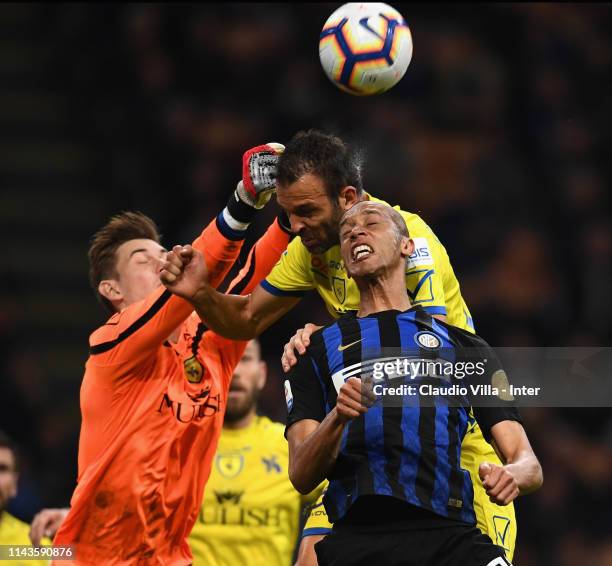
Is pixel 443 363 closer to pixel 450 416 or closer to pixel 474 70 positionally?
pixel 450 416

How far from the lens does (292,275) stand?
16.5 ft

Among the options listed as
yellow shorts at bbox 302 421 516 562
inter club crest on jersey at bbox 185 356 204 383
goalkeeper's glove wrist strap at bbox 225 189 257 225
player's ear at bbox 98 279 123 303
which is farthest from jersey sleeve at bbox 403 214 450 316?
player's ear at bbox 98 279 123 303

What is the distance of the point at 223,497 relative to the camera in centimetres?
643

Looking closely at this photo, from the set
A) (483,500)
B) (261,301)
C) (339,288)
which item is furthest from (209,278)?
(483,500)

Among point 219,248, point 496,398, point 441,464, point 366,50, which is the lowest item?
point 441,464

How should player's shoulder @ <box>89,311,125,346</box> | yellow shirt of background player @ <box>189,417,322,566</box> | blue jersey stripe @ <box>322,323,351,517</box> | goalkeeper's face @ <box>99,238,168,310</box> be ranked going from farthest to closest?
yellow shirt of background player @ <box>189,417,322,566</box> < goalkeeper's face @ <box>99,238,168,310</box> < player's shoulder @ <box>89,311,125,346</box> < blue jersey stripe @ <box>322,323,351,517</box>

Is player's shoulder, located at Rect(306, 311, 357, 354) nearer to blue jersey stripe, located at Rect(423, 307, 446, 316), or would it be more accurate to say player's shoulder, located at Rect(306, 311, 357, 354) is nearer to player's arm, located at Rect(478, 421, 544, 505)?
blue jersey stripe, located at Rect(423, 307, 446, 316)

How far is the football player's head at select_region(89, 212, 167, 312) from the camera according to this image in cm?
587

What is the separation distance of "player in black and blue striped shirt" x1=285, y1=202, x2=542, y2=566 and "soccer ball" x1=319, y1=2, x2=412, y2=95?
3.21 feet

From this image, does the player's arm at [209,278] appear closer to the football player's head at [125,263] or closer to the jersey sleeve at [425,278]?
the football player's head at [125,263]

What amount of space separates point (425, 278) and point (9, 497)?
322cm

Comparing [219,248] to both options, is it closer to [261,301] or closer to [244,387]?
[261,301]

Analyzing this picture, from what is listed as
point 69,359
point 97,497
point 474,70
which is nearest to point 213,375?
point 97,497

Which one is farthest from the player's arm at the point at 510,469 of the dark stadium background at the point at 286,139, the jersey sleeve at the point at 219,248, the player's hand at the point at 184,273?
the dark stadium background at the point at 286,139
